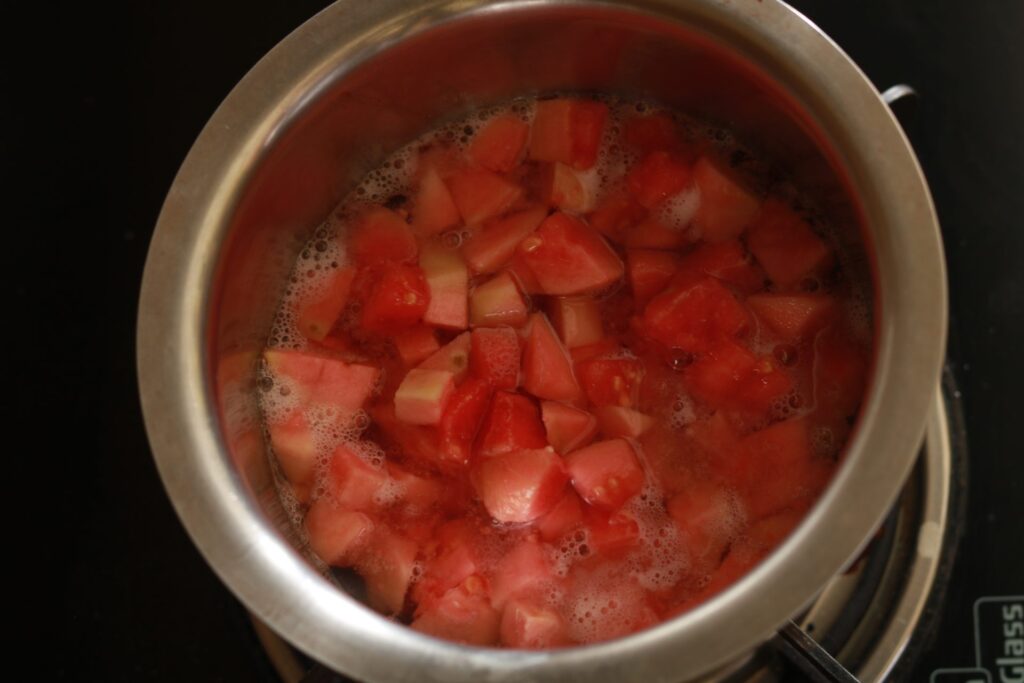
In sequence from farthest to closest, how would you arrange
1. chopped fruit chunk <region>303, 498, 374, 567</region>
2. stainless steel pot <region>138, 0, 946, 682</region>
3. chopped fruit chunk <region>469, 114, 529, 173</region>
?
1. chopped fruit chunk <region>469, 114, 529, 173</region>
2. chopped fruit chunk <region>303, 498, 374, 567</region>
3. stainless steel pot <region>138, 0, 946, 682</region>

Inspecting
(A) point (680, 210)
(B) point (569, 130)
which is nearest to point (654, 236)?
(A) point (680, 210)

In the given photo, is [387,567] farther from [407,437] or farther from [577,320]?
[577,320]

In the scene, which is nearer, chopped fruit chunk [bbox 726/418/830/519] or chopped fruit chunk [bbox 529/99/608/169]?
chopped fruit chunk [bbox 726/418/830/519]

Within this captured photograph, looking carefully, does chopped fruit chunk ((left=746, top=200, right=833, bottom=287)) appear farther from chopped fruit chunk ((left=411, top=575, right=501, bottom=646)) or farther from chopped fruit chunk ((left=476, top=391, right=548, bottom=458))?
chopped fruit chunk ((left=411, top=575, right=501, bottom=646))

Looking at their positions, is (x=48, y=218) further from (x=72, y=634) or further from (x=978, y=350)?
(x=978, y=350)

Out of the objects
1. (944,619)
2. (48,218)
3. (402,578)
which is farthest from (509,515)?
(48,218)

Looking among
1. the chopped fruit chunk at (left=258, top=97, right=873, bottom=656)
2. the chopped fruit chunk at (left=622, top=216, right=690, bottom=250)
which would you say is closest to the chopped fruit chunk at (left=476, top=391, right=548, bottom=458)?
the chopped fruit chunk at (left=258, top=97, right=873, bottom=656)
